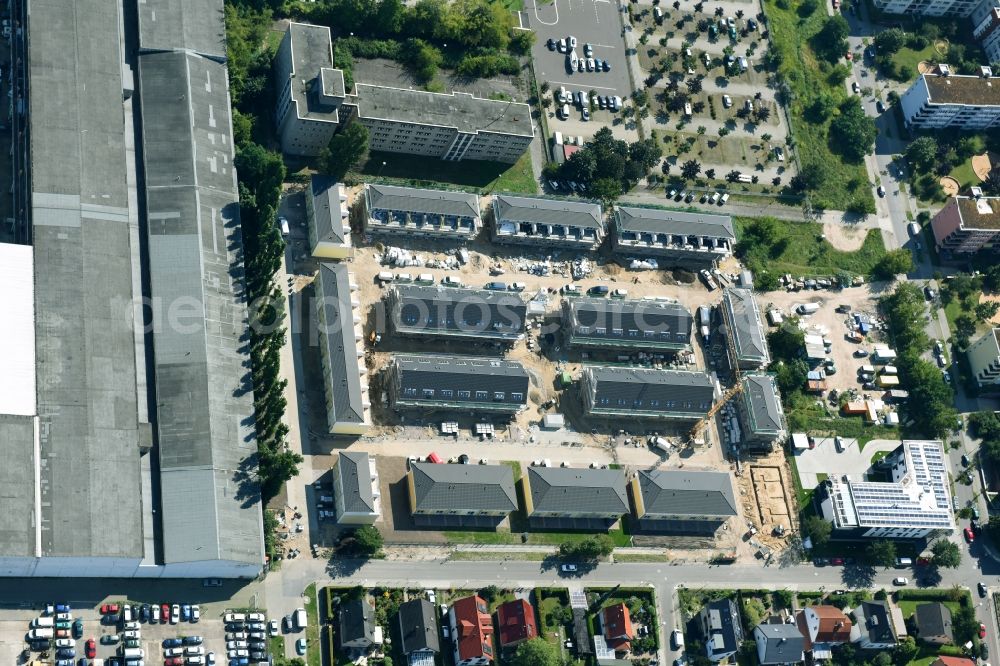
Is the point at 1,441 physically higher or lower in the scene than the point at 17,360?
lower

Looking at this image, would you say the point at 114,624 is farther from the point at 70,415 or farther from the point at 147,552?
the point at 70,415

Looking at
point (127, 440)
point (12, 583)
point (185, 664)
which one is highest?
point (127, 440)

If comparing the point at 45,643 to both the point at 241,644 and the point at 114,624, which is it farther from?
the point at 241,644

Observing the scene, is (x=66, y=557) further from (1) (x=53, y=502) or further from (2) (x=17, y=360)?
(2) (x=17, y=360)

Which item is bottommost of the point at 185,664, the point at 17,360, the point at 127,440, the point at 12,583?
the point at 185,664

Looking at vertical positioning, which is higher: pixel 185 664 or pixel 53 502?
pixel 53 502

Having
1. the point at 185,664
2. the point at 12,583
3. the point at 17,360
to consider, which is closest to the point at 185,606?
the point at 185,664

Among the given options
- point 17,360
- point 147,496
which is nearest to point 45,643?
point 147,496
